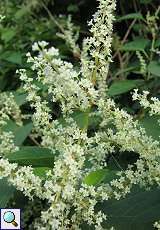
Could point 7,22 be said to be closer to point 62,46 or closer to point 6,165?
point 62,46

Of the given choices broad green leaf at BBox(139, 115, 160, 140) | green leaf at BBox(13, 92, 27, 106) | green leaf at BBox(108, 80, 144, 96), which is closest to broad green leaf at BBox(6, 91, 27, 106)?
green leaf at BBox(13, 92, 27, 106)

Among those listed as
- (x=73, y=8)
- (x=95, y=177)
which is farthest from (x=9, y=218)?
(x=73, y=8)

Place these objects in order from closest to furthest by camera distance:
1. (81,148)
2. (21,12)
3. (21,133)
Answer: (81,148) < (21,133) < (21,12)

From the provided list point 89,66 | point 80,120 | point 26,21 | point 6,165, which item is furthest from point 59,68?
point 26,21

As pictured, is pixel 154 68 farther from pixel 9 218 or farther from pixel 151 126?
pixel 9 218

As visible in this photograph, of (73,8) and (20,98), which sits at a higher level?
(73,8)

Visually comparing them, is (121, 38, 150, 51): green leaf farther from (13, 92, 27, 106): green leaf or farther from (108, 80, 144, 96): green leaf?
(13, 92, 27, 106): green leaf
